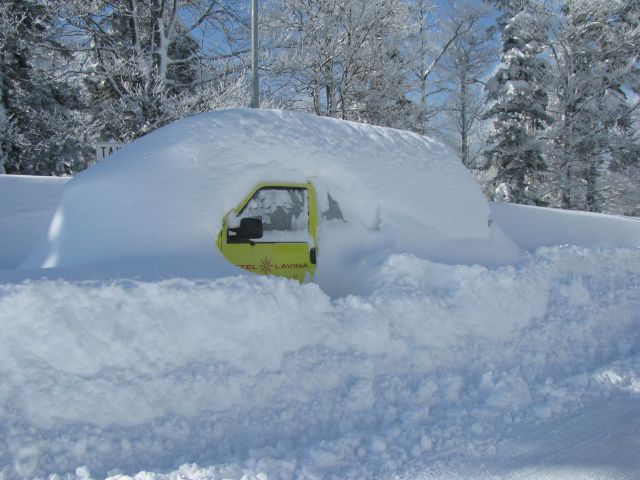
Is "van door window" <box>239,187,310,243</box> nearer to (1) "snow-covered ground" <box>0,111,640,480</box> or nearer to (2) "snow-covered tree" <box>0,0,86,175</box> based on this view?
(1) "snow-covered ground" <box>0,111,640,480</box>

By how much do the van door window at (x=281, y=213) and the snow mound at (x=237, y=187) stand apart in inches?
5.4

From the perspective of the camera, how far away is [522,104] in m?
20.9

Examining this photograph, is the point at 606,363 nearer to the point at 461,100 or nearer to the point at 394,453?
the point at 394,453

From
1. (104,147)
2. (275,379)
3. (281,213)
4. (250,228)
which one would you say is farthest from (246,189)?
(104,147)

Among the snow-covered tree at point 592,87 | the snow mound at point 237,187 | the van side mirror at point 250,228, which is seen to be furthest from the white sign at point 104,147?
the snow-covered tree at point 592,87

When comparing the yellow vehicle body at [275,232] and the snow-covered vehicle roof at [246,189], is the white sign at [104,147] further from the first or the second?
the yellow vehicle body at [275,232]

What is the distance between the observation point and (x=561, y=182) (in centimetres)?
2086

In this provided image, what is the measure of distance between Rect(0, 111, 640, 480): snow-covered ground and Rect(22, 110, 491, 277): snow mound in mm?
21

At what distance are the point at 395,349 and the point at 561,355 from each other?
1.54 m

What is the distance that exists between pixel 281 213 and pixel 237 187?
0.49m

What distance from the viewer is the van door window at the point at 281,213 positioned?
470 cm

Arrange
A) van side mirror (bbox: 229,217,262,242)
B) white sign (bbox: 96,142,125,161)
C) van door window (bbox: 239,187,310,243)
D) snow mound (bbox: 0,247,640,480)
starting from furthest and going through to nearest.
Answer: white sign (bbox: 96,142,125,161) → van door window (bbox: 239,187,310,243) → van side mirror (bbox: 229,217,262,242) → snow mound (bbox: 0,247,640,480)

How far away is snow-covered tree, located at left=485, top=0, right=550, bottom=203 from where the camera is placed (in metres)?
20.6

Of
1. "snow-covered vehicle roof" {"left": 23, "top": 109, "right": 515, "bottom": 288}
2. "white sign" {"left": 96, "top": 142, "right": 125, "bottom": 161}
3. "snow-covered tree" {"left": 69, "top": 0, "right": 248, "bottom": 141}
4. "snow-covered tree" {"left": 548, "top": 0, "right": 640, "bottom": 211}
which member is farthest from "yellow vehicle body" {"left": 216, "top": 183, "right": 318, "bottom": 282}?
"snow-covered tree" {"left": 548, "top": 0, "right": 640, "bottom": 211}
